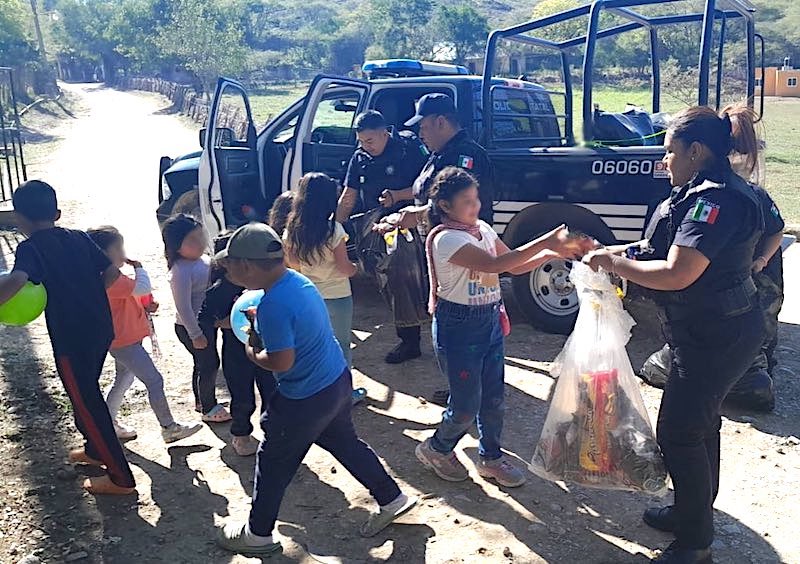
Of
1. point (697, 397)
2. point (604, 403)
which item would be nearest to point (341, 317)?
point (604, 403)

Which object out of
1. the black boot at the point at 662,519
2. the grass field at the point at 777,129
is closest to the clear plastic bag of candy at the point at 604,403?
the black boot at the point at 662,519

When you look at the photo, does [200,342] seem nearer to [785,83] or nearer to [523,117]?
[523,117]

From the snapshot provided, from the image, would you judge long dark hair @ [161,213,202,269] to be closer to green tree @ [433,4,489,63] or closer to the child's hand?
the child's hand

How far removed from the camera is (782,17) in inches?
3014

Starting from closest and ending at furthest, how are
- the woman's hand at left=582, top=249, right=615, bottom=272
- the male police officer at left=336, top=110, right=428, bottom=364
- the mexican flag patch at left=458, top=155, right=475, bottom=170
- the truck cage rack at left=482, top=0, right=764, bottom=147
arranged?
the woman's hand at left=582, top=249, right=615, bottom=272 → the mexican flag patch at left=458, top=155, right=475, bottom=170 → the truck cage rack at left=482, top=0, right=764, bottom=147 → the male police officer at left=336, top=110, right=428, bottom=364

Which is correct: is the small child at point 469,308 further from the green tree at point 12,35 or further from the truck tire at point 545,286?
the green tree at point 12,35

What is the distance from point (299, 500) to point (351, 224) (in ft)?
9.21

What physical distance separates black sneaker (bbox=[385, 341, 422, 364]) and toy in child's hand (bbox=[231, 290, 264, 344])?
8.30 feet

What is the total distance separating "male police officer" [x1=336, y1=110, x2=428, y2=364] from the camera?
523cm

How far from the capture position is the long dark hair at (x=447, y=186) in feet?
10.9

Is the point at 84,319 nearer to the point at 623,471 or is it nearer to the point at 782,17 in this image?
the point at 623,471

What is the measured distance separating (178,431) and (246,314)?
1.55m

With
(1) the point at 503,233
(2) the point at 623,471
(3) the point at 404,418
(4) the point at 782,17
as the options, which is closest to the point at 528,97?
(1) the point at 503,233

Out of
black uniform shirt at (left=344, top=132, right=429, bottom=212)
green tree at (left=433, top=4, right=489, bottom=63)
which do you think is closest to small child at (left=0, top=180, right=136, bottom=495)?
black uniform shirt at (left=344, top=132, right=429, bottom=212)
